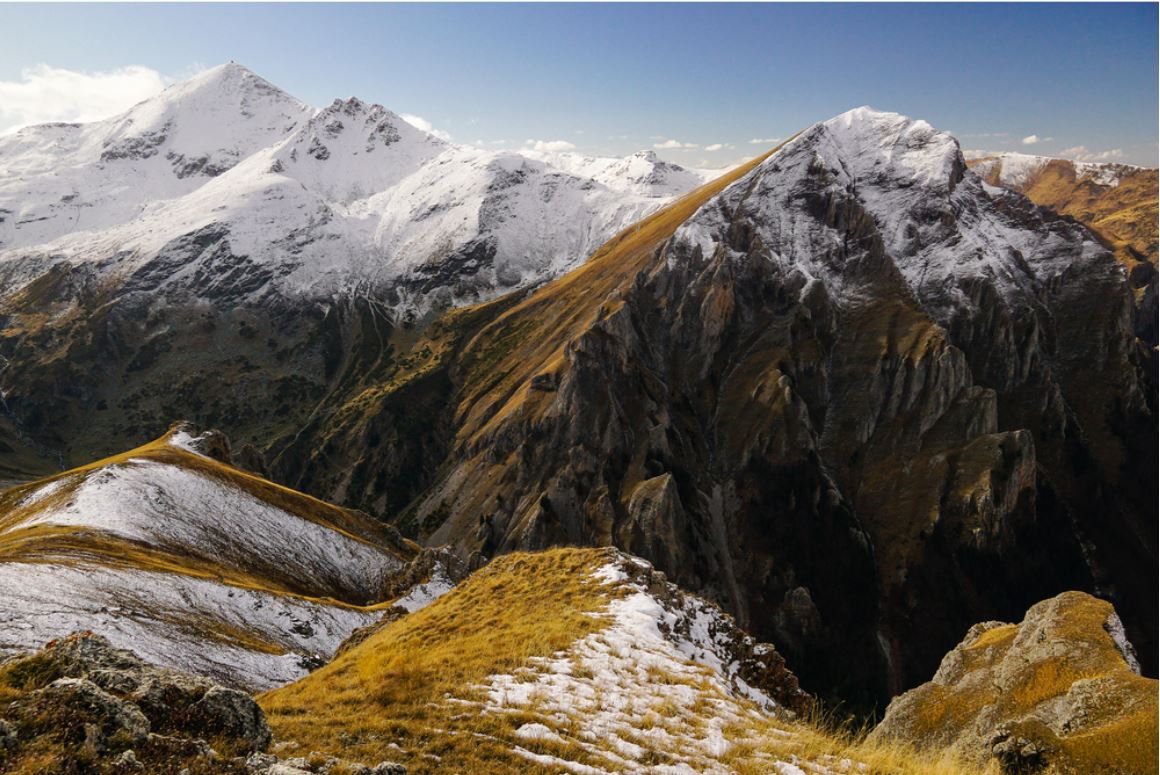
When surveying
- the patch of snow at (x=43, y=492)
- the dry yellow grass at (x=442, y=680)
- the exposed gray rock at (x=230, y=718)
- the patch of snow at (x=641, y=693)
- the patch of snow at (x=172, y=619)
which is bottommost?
the patch of snow at (x=172, y=619)

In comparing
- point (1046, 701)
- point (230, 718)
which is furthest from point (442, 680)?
point (1046, 701)

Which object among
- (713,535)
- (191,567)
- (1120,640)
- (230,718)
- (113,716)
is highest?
(113,716)

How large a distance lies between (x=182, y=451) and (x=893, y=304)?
190 metres

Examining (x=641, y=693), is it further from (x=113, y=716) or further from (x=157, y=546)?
(x=157, y=546)

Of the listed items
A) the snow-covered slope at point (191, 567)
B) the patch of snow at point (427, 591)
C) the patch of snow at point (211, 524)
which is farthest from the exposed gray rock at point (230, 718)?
the patch of snow at point (211, 524)

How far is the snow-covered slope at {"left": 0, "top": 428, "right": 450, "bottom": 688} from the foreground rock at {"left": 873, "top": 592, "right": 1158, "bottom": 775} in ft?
95.8

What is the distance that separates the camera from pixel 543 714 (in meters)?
16.0

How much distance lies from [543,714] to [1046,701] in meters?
18.4

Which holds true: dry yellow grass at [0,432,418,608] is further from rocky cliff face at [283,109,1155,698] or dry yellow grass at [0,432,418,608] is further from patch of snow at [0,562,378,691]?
rocky cliff face at [283,109,1155,698]

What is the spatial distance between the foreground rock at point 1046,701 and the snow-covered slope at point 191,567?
29.2 m

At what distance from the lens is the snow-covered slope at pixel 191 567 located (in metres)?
34.1

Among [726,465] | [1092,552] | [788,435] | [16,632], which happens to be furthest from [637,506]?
[1092,552]

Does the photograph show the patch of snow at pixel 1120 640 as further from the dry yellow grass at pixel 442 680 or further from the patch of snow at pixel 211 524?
the patch of snow at pixel 211 524

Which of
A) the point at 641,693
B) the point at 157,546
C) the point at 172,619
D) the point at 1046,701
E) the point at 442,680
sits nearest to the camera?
the point at 442,680
